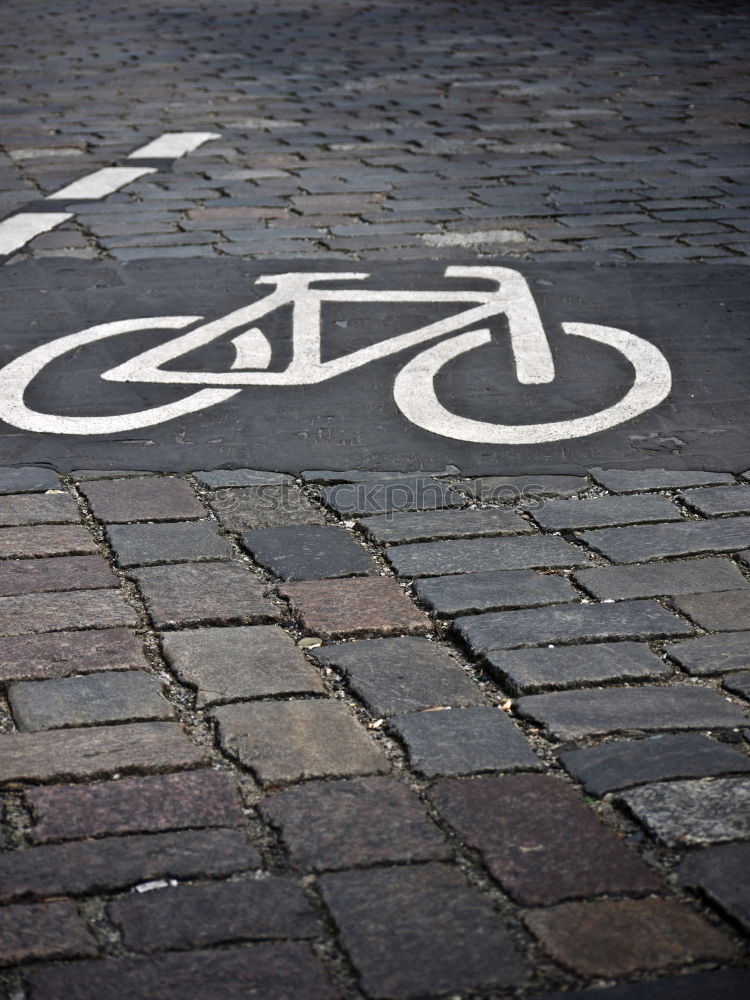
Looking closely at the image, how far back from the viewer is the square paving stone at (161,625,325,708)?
9.09 feet

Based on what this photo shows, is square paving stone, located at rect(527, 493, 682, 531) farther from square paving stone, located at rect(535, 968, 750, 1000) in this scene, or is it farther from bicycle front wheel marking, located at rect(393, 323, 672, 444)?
square paving stone, located at rect(535, 968, 750, 1000)

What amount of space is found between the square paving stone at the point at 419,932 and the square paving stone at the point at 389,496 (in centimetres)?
161

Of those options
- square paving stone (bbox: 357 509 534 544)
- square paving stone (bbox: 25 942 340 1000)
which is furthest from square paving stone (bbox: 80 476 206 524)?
square paving stone (bbox: 25 942 340 1000)

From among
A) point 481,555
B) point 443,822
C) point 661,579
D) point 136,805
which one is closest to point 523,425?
point 481,555

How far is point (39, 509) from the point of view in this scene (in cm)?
365

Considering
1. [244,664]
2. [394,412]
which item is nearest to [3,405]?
[394,412]

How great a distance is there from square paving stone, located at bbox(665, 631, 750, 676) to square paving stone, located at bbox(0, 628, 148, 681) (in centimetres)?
119

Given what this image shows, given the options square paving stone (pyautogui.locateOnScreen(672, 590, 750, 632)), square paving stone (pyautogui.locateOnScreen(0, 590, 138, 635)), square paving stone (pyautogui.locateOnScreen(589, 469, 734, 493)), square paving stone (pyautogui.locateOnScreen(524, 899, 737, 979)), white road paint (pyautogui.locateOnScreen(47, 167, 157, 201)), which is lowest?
square paving stone (pyautogui.locateOnScreen(589, 469, 734, 493))

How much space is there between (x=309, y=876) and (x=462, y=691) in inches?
28.0

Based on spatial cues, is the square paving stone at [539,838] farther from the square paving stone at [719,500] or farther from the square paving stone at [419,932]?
the square paving stone at [719,500]

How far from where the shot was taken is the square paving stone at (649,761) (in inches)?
96.8

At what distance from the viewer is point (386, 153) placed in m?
8.44

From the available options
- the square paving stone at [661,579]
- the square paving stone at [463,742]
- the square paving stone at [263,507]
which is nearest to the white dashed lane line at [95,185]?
the square paving stone at [263,507]

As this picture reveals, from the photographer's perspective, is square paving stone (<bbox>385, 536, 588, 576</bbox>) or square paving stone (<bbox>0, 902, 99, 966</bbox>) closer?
square paving stone (<bbox>0, 902, 99, 966</bbox>)
